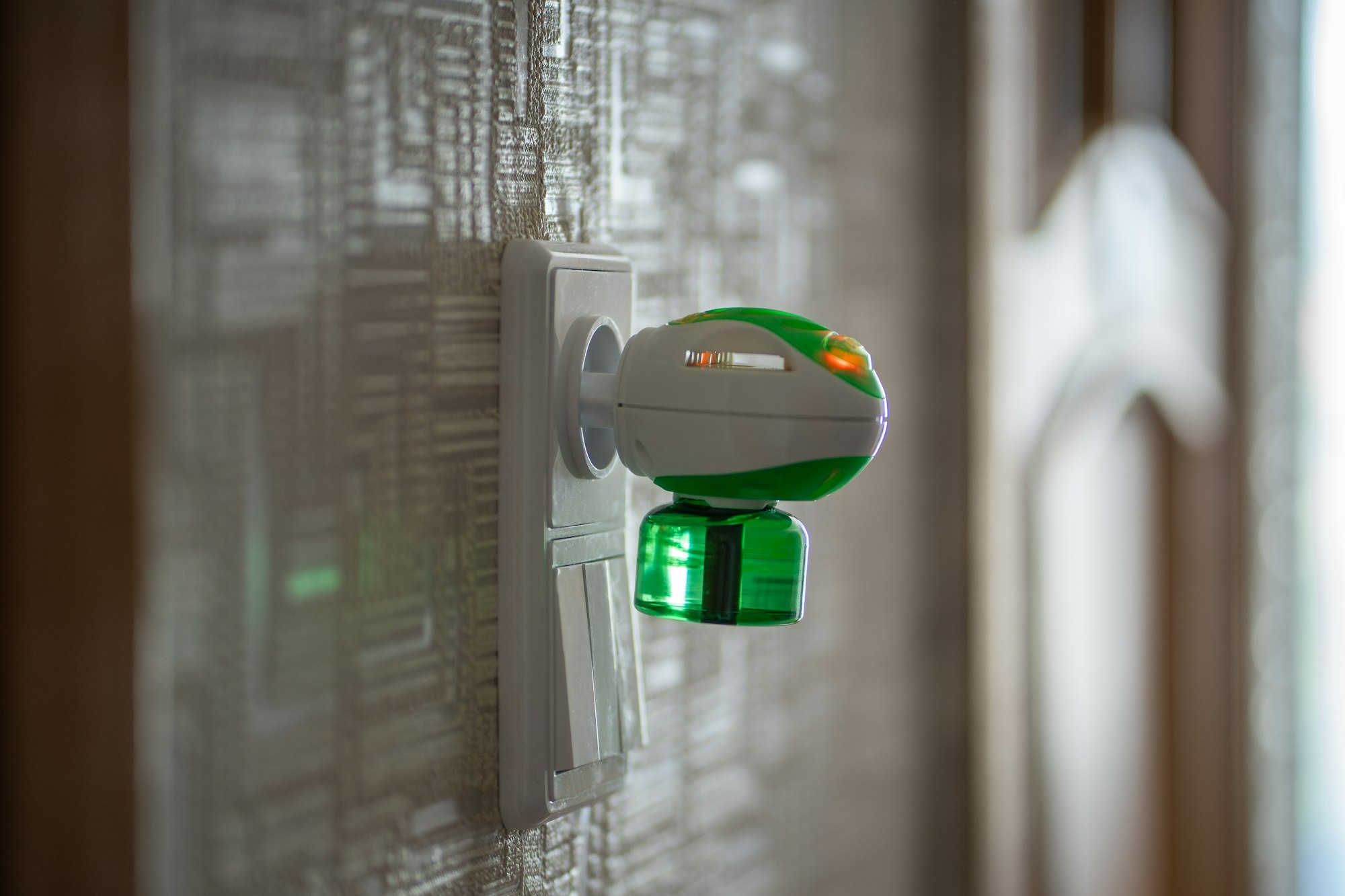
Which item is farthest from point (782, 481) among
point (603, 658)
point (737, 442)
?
point (603, 658)

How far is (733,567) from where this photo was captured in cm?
38

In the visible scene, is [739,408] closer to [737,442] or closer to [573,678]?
[737,442]

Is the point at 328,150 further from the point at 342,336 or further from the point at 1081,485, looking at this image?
the point at 1081,485

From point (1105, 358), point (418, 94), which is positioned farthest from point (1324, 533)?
point (418, 94)

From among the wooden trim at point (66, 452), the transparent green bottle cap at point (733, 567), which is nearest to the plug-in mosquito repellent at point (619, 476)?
the transparent green bottle cap at point (733, 567)

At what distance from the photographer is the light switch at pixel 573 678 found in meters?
0.42

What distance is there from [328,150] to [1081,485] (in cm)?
84

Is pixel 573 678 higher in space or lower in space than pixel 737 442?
lower

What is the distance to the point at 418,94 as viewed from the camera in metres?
0.39

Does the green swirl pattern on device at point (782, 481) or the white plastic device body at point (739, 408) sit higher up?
the white plastic device body at point (739, 408)

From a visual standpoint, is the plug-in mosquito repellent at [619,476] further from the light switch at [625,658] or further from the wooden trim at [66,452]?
the wooden trim at [66,452]

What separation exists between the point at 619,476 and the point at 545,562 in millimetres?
55

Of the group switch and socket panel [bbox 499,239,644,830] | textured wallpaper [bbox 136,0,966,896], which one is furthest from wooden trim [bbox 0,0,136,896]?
switch and socket panel [bbox 499,239,644,830]

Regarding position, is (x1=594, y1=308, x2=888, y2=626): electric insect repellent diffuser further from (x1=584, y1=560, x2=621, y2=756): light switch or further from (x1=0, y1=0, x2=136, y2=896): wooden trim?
(x1=0, y1=0, x2=136, y2=896): wooden trim
